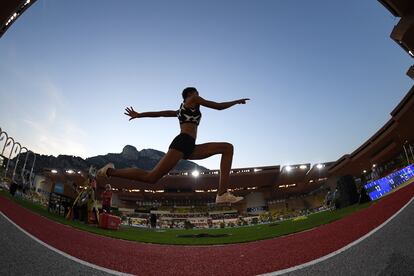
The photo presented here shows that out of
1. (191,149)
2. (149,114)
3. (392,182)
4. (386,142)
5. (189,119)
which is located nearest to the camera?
(191,149)

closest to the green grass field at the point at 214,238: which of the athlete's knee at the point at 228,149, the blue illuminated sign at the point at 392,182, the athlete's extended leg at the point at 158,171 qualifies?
the athlete's extended leg at the point at 158,171

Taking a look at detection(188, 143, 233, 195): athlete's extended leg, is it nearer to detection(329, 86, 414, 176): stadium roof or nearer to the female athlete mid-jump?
the female athlete mid-jump

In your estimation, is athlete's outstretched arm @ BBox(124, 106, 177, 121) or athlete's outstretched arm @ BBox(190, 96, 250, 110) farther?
athlete's outstretched arm @ BBox(124, 106, 177, 121)

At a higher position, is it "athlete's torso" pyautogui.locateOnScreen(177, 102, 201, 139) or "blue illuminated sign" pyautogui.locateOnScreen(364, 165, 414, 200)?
"blue illuminated sign" pyautogui.locateOnScreen(364, 165, 414, 200)

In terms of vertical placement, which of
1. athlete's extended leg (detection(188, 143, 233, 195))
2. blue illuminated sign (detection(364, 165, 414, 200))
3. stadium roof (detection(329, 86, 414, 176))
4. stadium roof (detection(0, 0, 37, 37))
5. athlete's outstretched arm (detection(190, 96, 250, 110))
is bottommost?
athlete's extended leg (detection(188, 143, 233, 195))

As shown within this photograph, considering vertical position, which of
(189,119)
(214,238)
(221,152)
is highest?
(189,119)

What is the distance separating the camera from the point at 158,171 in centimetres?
310

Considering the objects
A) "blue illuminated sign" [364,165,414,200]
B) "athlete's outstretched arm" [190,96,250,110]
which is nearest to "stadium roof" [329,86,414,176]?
"blue illuminated sign" [364,165,414,200]

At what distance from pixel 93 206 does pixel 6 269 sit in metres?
10.8

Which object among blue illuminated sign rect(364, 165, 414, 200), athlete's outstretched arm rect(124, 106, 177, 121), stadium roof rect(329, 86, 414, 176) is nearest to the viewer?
athlete's outstretched arm rect(124, 106, 177, 121)

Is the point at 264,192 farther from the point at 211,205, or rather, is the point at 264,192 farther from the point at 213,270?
the point at 213,270

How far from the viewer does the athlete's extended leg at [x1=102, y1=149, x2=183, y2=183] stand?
298cm

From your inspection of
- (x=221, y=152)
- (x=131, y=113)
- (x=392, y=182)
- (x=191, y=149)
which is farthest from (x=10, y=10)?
(x=392, y=182)

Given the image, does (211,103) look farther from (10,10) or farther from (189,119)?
(10,10)
